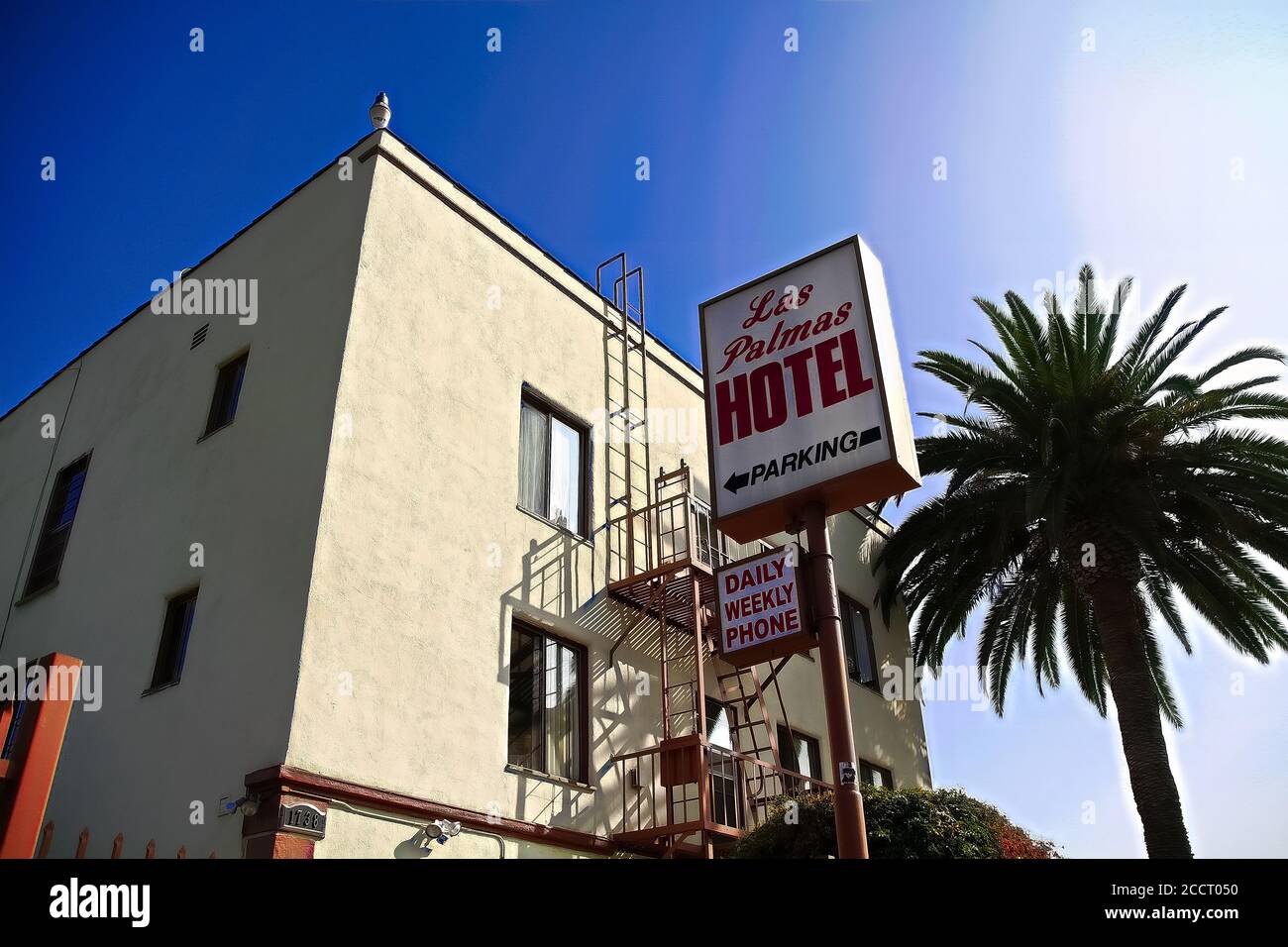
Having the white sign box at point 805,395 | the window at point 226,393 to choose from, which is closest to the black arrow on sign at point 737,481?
the white sign box at point 805,395

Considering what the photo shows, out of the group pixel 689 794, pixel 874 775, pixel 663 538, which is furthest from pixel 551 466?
pixel 874 775

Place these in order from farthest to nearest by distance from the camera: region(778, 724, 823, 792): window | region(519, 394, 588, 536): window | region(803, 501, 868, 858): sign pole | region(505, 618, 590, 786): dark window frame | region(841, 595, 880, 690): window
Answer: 1. region(841, 595, 880, 690): window
2. region(778, 724, 823, 792): window
3. region(519, 394, 588, 536): window
4. region(505, 618, 590, 786): dark window frame
5. region(803, 501, 868, 858): sign pole

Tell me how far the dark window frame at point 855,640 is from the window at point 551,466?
7.19 meters

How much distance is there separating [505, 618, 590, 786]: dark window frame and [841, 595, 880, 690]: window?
801cm

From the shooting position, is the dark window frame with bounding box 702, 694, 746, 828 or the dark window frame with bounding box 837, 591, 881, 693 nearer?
the dark window frame with bounding box 702, 694, 746, 828

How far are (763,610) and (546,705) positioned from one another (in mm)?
5251

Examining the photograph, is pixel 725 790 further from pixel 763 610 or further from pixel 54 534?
pixel 54 534

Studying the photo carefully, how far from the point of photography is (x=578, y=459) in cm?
1561

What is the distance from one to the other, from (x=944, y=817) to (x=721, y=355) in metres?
5.64

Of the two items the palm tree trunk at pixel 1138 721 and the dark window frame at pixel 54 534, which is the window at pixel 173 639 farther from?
the palm tree trunk at pixel 1138 721

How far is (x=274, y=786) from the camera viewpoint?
9305 mm

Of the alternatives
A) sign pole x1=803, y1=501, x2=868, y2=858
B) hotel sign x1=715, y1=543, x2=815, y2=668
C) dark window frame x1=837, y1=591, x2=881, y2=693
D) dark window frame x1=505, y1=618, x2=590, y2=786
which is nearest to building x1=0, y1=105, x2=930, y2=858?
dark window frame x1=505, y1=618, x2=590, y2=786

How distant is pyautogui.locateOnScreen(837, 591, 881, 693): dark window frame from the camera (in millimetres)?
20230

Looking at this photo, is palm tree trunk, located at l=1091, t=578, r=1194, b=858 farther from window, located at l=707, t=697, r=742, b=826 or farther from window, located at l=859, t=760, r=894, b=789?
window, located at l=707, t=697, r=742, b=826
